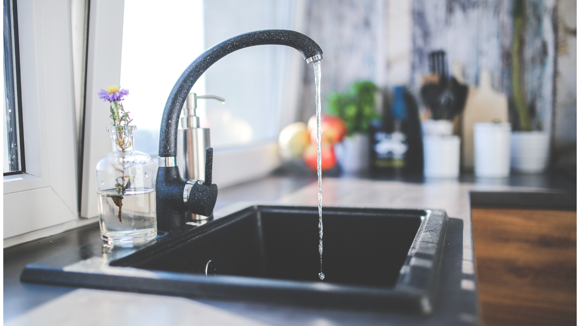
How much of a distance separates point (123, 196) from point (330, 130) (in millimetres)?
1393

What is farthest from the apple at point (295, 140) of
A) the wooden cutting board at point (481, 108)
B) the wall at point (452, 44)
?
the wooden cutting board at point (481, 108)

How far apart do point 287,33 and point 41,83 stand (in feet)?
1.42

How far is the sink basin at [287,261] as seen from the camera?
0.48 metres

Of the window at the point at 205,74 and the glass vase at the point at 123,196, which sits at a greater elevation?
the window at the point at 205,74

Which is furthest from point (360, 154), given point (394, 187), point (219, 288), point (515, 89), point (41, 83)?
point (219, 288)

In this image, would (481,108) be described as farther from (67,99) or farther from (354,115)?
(67,99)

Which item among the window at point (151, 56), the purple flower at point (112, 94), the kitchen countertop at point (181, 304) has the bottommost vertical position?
the kitchen countertop at point (181, 304)

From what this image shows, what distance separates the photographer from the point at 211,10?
1.53 meters

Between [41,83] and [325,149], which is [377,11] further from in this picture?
[41,83]

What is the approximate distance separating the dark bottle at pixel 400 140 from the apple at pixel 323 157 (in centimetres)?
20

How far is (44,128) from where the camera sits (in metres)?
0.83

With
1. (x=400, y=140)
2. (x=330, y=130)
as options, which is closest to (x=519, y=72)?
(x=400, y=140)

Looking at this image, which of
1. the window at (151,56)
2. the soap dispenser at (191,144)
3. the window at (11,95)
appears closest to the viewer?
the window at (11,95)

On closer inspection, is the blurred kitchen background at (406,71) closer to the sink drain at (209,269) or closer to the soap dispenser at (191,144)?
the soap dispenser at (191,144)
